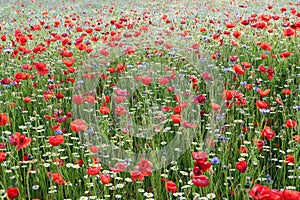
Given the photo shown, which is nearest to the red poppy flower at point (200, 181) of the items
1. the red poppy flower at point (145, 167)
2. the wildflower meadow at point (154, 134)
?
the wildflower meadow at point (154, 134)

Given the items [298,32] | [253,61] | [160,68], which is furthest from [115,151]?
[298,32]

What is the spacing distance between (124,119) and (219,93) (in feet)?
3.34

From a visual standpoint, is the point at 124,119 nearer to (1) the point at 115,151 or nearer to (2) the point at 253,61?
(1) the point at 115,151

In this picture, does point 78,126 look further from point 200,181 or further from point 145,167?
point 200,181

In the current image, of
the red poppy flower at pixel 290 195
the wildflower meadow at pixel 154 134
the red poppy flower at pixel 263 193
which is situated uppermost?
the red poppy flower at pixel 290 195

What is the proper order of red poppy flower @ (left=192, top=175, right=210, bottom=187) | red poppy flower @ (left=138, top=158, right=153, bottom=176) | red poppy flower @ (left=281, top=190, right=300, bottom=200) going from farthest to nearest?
red poppy flower @ (left=138, top=158, right=153, bottom=176) < red poppy flower @ (left=192, top=175, right=210, bottom=187) < red poppy flower @ (left=281, top=190, right=300, bottom=200)

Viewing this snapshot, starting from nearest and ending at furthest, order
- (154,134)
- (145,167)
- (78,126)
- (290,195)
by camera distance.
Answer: (290,195) < (145,167) < (78,126) < (154,134)

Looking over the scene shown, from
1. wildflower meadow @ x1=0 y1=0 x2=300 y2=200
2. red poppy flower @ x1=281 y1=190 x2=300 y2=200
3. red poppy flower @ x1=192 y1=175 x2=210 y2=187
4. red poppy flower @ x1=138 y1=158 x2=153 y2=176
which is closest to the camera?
red poppy flower @ x1=281 y1=190 x2=300 y2=200

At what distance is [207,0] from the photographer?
1841 centimetres

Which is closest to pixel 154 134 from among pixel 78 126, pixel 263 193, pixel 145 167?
pixel 78 126

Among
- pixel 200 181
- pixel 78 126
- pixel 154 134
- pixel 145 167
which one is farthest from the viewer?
pixel 154 134

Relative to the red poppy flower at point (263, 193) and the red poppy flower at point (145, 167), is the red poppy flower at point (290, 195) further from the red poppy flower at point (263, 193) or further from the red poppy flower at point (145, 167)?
the red poppy flower at point (145, 167)

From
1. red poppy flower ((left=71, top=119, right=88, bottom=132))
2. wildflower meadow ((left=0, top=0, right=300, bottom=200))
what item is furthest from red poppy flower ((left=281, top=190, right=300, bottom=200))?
red poppy flower ((left=71, top=119, right=88, bottom=132))

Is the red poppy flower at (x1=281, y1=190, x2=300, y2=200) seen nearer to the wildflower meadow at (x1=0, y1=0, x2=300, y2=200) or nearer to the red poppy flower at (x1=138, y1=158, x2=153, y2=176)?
the wildflower meadow at (x1=0, y1=0, x2=300, y2=200)
